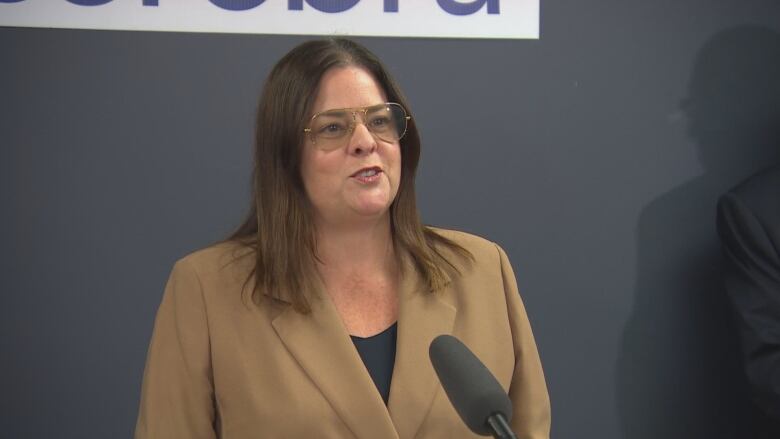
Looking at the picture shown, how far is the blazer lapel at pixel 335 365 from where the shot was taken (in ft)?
6.14

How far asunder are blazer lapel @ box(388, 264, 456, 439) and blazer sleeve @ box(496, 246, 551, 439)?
6.8 inches

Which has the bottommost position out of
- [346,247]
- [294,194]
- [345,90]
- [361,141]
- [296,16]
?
[346,247]

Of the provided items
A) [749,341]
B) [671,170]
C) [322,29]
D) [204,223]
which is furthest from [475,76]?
[749,341]

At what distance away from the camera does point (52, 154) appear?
2.96m

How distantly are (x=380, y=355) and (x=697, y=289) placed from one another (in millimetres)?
1782

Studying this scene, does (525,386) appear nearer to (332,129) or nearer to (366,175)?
(366,175)

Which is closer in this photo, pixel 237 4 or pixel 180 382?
pixel 180 382

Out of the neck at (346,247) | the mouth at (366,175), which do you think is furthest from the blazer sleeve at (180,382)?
the mouth at (366,175)

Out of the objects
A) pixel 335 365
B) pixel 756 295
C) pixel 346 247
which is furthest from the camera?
pixel 756 295

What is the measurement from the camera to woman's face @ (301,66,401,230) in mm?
2012

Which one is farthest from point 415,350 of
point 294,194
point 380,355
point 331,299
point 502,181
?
point 502,181

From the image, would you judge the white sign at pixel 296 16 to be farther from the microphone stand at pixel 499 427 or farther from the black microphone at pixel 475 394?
the microphone stand at pixel 499 427

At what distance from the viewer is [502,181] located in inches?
127

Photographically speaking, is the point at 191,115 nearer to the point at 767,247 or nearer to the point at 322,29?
the point at 322,29
